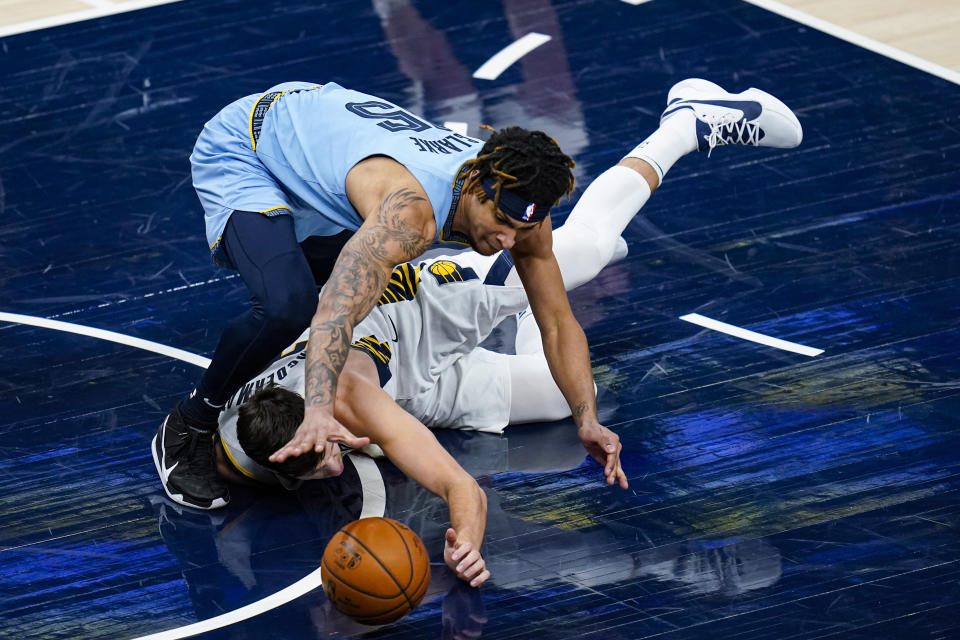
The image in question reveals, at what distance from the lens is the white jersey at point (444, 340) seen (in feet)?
15.8

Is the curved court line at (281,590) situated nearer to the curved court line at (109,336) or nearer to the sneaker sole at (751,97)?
the curved court line at (109,336)

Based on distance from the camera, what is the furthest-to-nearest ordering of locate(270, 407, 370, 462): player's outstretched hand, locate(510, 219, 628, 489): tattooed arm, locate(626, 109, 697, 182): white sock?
locate(626, 109, 697, 182): white sock, locate(510, 219, 628, 489): tattooed arm, locate(270, 407, 370, 462): player's outstretched hand

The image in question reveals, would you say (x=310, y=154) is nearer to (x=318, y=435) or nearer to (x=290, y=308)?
(x=290, y=308)

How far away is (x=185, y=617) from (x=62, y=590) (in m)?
0.45

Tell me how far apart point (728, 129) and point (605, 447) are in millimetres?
2184

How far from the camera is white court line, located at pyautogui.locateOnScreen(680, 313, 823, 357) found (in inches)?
209

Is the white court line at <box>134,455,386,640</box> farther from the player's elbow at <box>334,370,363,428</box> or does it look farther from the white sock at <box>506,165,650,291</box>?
the white sock at <box>506,165,650,291</box>

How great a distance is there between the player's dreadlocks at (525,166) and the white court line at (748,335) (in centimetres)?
169

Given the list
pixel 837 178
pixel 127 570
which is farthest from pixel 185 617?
pixel 837 178


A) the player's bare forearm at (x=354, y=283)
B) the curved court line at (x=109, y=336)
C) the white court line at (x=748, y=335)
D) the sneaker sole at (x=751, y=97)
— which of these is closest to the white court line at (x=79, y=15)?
the curved court line at (x=109, y=336)

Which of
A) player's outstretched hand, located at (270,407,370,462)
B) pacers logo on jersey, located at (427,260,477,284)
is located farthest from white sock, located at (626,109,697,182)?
player's outstretched hand, located at (270,407,370,462)

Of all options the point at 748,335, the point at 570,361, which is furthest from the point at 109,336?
the point at 748,335

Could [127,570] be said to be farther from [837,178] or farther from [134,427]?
[837,178]

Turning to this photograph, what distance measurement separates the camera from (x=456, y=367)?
16.4 feet
